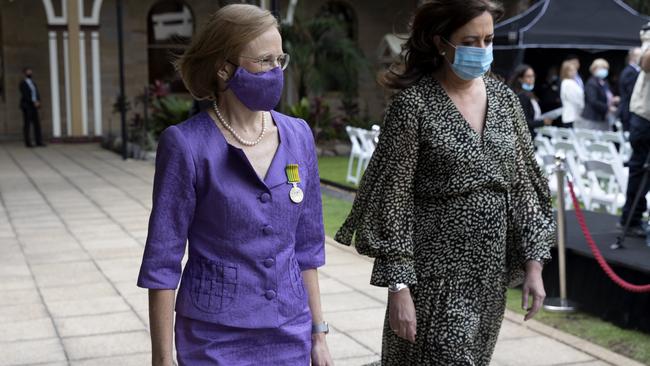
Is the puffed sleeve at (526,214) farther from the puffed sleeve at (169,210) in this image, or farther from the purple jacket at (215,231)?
the puffed sleeve at (169,210)

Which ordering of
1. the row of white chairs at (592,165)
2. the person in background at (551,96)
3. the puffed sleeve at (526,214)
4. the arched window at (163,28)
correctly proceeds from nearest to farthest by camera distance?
1. the puffed sleeve at (526,214)
2. the row of white chairs at (592,165)
3. the person in background at (551,96)
4. the arched window at (163,28)

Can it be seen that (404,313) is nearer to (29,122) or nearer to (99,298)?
(99,298)

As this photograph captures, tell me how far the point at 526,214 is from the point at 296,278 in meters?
0.81

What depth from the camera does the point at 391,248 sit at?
2545 mm

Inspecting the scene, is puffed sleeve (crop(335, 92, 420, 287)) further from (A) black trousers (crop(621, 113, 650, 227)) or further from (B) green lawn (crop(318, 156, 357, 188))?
(B) green lawn (crop(318, 156, 357, 188))

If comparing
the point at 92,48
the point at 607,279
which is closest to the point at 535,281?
the point at 607,279

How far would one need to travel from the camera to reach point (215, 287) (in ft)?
6.94

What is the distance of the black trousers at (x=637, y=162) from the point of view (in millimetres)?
6348

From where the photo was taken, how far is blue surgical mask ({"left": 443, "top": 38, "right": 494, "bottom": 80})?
2570mm

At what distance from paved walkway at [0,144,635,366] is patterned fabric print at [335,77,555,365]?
6.95 feet

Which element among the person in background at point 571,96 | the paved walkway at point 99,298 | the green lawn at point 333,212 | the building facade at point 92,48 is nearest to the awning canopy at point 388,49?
the building facade at point 92,48

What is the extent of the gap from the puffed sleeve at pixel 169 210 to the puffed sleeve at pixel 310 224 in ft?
1.05

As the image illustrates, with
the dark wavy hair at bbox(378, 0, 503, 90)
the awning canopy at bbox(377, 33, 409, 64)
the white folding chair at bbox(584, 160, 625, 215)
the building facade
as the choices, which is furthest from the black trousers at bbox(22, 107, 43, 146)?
the dark wavy hair at bbox(378, 0, 503, 90)

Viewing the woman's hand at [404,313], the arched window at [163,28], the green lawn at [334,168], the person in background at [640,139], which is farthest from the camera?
the arched window at [163,28]
